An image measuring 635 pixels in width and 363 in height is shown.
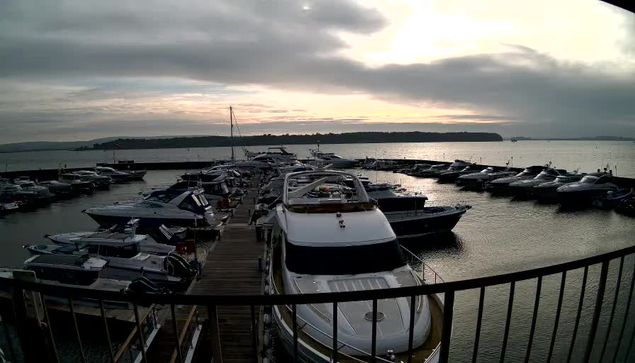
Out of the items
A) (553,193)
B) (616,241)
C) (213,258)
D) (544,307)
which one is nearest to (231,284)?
(213,258)

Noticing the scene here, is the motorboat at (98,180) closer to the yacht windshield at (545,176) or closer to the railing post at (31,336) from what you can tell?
the railing post at (31,336)

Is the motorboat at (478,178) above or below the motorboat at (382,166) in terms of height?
above

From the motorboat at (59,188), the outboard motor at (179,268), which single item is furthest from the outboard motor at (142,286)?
the motorboat at (59,188)

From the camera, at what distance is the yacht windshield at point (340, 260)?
782 centimetres

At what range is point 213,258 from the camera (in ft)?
48.1

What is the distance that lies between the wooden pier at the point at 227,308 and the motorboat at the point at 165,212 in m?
2.28

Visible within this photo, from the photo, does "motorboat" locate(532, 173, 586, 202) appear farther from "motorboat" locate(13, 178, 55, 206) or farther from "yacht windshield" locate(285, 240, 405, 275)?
"motorboat" locate(13, 178, 55, 206)

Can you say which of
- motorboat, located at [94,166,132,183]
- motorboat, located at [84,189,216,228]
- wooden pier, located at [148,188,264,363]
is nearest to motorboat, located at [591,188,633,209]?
wooden pier, located at [148,188,264,363]

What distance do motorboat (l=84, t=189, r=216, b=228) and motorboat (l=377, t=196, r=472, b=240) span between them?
11174 millimetres

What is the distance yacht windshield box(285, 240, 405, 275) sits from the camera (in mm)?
7816

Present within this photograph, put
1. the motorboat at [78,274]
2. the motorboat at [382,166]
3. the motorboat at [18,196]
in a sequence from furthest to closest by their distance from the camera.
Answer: the motorboat at [382,166]
the motorboat at [18,196]
the motorboat at [78,274]

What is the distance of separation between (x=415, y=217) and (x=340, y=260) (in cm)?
1441

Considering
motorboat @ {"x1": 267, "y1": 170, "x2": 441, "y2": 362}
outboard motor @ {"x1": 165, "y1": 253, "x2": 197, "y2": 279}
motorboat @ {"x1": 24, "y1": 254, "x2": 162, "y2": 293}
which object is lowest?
outboard motor @ {"x1": 165, "y1": 253, "x2": 197, "y2": 279}

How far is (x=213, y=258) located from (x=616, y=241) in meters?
23.3
